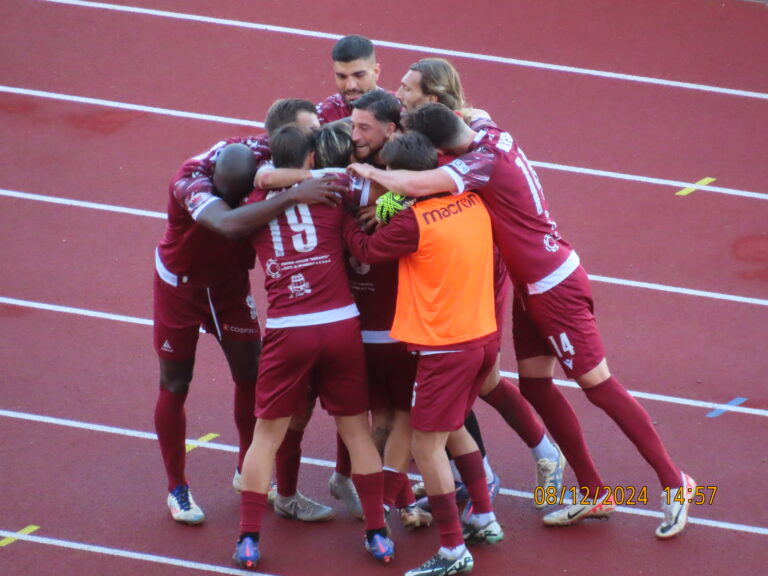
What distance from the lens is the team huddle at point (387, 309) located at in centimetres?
500

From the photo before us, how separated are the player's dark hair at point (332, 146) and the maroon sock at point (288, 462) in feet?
4.19

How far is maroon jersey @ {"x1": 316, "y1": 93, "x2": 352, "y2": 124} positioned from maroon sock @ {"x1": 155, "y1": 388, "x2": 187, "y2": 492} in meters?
1.64

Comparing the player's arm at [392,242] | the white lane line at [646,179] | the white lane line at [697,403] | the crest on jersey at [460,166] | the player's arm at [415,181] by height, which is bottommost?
the white lane line at [697,403]

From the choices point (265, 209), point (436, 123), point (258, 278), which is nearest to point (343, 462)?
point (265, 209)

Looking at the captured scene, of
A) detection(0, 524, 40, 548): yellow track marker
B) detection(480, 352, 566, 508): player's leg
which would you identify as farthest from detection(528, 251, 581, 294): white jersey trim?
detection(0, 524, 40, 548): yellow track marker

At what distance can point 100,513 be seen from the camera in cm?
576

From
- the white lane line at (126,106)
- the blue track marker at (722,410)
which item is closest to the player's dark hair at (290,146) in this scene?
the blue track marker at (722,410)

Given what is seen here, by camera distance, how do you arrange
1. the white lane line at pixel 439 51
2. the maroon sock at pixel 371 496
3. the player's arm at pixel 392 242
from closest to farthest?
1. the player's arm at pixel 392 242
2. the maroon sock at pixel 371 496
3. the white lane line at pixel 439 51

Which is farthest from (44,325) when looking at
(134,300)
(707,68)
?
(707,68)

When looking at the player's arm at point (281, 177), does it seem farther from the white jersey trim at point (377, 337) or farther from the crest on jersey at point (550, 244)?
the crest on jersey at point (550, 244)

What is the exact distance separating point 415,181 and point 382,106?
0.45 meters

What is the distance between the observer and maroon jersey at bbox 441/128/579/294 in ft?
16.8

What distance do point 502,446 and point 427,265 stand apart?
1.70 metres

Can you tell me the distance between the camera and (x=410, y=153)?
4992 mm
